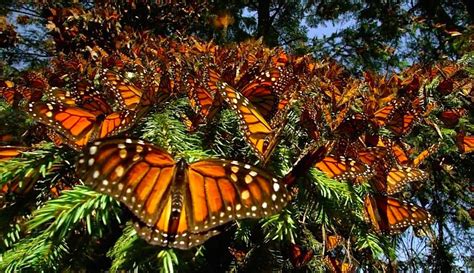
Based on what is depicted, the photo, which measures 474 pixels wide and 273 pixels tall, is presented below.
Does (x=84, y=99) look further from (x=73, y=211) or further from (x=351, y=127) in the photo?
(x=351, y=127)

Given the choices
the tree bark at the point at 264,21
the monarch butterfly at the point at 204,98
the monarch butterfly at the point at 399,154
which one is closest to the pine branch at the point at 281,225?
the monarch butterfly at the point at 204,98

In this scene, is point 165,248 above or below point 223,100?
below

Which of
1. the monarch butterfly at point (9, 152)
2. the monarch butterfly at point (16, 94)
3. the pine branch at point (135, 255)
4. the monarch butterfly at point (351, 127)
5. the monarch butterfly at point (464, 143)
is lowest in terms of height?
the pine branch at point (135, 255)

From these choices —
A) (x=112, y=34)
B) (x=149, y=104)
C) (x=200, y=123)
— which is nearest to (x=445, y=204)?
(x=200, y=123)

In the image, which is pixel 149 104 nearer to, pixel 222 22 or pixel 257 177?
pixel 257 177

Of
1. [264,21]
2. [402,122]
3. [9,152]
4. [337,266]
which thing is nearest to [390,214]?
[337,266]

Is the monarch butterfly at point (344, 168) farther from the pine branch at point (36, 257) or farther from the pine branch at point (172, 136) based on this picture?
the pine branch at point (36, 257)

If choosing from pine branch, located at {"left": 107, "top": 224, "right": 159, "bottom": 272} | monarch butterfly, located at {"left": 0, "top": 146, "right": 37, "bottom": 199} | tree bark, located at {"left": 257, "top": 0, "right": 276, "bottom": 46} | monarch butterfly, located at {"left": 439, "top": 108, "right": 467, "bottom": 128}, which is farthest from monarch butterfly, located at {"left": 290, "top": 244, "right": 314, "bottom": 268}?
tree bark, located at {"left": 257, "top": 0, "right": 276, "bottom": 46}
